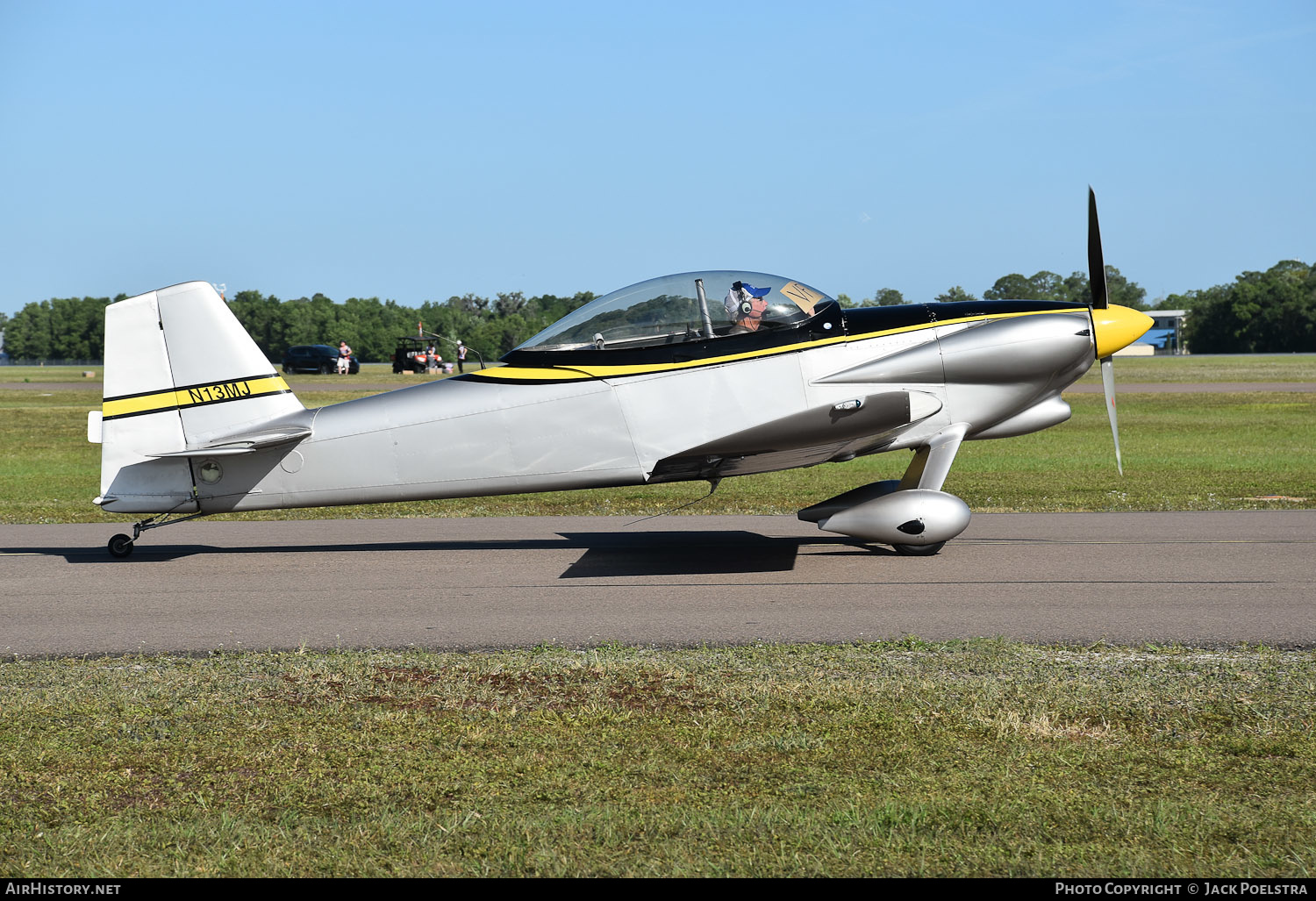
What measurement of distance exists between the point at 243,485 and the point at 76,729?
5033 mm

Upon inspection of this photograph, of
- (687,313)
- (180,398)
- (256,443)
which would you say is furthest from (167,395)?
(687,313)

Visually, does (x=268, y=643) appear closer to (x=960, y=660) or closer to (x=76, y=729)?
(x=76, y=729)

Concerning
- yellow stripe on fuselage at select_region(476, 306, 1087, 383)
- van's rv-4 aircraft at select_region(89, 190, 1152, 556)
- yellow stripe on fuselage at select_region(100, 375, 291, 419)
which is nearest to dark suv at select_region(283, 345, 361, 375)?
yellow stripe on fuselage at select_region(100, 375, 291, 419)

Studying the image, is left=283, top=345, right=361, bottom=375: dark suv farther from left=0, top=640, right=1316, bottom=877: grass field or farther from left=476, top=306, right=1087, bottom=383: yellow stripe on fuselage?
left=0, top=640, right=1316, bottom=877: grass field

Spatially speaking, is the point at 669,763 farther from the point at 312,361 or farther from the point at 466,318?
the point at 466,318

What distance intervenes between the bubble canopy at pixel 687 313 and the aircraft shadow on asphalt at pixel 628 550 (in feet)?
6.61

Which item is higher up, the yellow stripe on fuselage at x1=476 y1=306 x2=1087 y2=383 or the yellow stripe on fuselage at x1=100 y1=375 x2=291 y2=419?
the yellow stripe on fuselage at x1=100 y1=375 x2=291 y2=419

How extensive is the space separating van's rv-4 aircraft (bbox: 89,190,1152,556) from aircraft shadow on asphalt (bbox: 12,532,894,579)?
690 mm

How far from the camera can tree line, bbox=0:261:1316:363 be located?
118 metres

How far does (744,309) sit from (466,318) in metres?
113

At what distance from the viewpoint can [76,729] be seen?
550 cm

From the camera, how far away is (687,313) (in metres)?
9.97

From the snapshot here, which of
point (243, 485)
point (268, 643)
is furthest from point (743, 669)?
point (243, 485)
